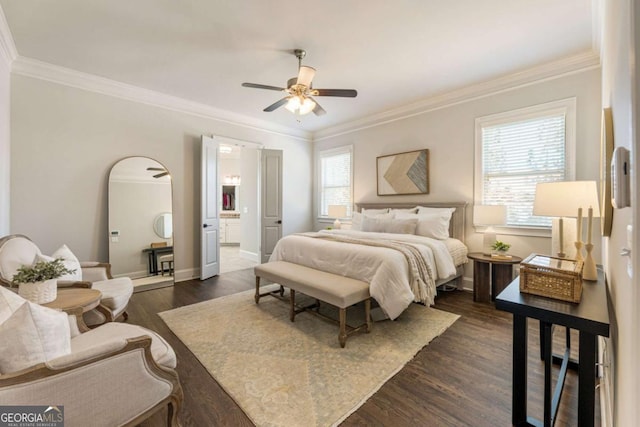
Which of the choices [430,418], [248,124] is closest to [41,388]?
[430,418]

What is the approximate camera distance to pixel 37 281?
1.76 meters

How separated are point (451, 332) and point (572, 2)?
10.0 feet

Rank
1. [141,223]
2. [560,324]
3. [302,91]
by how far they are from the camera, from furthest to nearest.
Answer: [141,223] → [302,91] → [560,324]

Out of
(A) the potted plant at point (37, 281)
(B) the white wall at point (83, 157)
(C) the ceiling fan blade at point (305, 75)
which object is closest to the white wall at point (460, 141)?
(C) the ceiling fan blade at point (305, 75)

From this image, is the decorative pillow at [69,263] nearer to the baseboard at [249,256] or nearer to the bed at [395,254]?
the bed at [395,254]

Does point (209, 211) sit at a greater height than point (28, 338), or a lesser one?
greater

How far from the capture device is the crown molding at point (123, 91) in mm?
3156

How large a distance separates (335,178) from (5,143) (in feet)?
15.8

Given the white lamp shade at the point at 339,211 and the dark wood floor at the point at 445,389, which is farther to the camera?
the white lamp shade at the point at 339,211

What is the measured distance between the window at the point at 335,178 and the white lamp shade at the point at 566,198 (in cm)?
370

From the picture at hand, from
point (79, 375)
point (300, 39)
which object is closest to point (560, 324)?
point (79, 375)

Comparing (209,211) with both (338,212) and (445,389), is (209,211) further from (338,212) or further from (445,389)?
(445,389)

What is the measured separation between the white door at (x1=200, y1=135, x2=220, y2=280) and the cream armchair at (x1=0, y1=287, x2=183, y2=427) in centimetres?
323

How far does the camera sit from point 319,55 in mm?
3018
